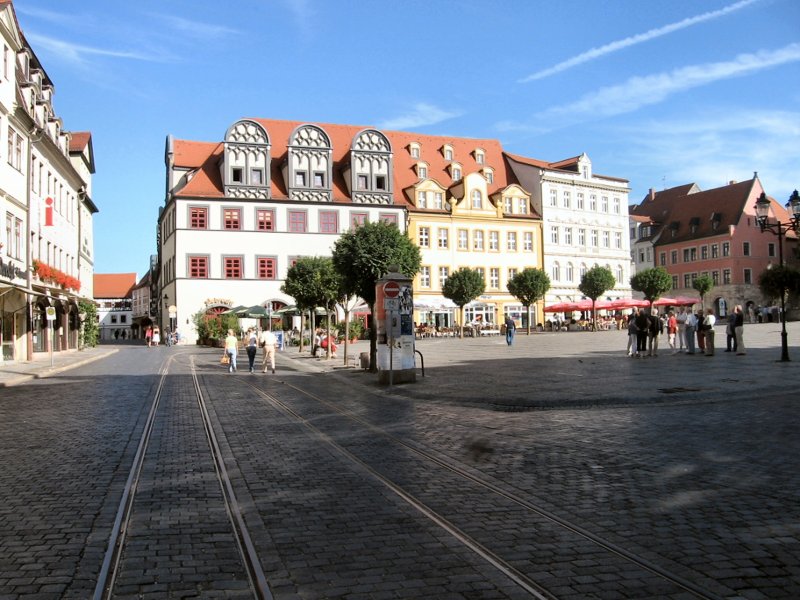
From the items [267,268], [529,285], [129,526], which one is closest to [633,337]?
[129,526]

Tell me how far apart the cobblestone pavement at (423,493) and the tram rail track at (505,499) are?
57 millimetres

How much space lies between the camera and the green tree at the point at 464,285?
59.4 metres

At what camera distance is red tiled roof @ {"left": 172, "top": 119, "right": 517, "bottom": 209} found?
64.1 meters

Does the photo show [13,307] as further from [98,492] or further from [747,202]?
[747,202]

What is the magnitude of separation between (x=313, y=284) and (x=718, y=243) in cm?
6055

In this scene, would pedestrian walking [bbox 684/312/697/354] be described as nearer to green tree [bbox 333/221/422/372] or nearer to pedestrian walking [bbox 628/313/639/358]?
pedestrian walking [bbox 628/313/639/358]

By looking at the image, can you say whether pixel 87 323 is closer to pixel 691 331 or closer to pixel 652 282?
Answer: pixel 691 331

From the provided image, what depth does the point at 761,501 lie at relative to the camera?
22.9 feet

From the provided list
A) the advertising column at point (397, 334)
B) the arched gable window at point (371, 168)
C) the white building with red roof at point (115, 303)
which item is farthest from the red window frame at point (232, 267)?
the white building with red roof at point (115, 303)

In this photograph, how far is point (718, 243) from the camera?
8412cm

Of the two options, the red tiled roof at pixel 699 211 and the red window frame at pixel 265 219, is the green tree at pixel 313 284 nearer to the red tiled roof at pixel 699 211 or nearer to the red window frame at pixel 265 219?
the red window frame at pixel 265 219

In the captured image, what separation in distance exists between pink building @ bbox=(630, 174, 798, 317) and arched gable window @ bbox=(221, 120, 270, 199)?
49.1 meters

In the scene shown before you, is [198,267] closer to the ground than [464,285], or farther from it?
farther from it

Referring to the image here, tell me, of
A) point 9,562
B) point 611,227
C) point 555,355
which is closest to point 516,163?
point 611,227
